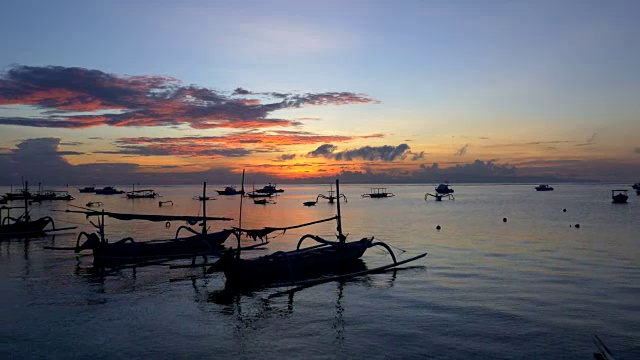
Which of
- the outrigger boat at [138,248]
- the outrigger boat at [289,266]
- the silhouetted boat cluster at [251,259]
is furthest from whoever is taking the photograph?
the outrigger boat at [138,248]

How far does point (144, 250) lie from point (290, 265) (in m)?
12.8

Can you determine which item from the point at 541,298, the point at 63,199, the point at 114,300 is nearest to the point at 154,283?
the point at 114,300

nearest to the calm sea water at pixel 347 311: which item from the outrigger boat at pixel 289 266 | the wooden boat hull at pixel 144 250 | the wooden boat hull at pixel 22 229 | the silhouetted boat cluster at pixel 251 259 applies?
the outrigger boat at pixel 289 266

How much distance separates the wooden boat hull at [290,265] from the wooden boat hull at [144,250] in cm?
517

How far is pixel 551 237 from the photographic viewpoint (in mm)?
43562

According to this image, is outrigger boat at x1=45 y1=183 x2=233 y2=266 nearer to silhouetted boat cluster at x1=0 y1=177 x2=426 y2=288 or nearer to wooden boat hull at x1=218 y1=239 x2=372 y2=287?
silhouetted boat cluster at x1=0 y1=177 x2=426 y2=288

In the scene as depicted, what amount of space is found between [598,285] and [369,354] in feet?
50.4

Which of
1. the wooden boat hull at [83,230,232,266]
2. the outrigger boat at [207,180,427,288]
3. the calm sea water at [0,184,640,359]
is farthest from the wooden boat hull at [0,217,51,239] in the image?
the outrigger boat at [207,180,427,288]

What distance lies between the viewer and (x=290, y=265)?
24062mm

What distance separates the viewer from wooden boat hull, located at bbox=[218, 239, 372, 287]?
75.8 ft

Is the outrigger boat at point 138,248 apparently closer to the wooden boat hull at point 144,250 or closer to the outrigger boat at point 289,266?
the wooden boat hull at point 144,250

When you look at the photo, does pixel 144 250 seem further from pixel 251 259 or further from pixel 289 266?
pixel 289 266

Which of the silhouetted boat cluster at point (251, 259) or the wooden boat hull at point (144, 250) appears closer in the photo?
the silhouetted boat cluster at point (251, 259)

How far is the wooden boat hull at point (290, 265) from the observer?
23.1 m
